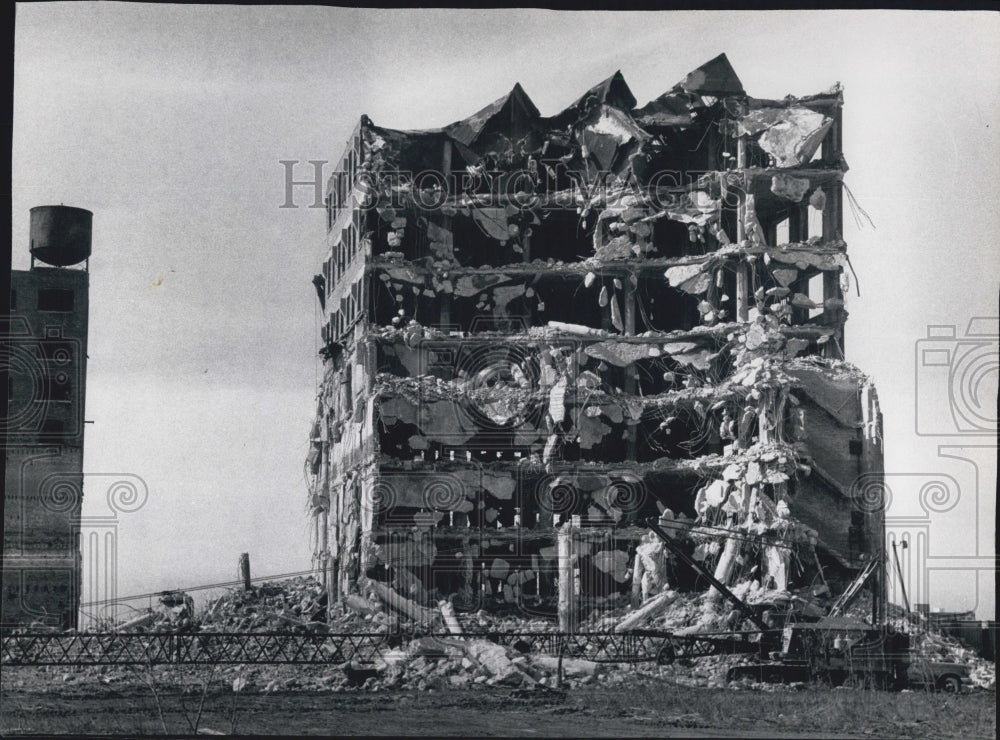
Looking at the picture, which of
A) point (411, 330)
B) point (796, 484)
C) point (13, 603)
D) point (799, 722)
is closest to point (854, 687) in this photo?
point (799, 722)

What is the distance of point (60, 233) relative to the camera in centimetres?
2644

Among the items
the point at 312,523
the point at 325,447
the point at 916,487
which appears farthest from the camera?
the point at 325,447

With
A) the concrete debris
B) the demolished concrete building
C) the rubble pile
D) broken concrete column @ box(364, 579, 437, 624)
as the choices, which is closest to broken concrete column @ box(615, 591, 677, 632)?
the demolished concrete building

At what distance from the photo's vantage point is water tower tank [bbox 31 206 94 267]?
85.7 ft

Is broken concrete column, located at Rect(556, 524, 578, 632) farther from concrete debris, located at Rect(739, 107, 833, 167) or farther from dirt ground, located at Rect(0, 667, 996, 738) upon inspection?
concrete debris, located at Rect(739, 107, 833, 167)

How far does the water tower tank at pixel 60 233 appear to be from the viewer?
26.1 m

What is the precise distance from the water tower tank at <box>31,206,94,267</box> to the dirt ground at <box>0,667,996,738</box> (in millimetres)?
7368

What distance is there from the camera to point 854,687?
2630 centimetres

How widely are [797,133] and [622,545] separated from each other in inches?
350

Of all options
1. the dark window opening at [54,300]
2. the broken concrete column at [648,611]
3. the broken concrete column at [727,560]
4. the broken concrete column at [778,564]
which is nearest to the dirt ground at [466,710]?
the broken concrete column at [648,611]

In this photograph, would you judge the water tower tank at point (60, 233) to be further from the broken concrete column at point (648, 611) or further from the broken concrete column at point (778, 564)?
the broken concrete column at point (778, 564)

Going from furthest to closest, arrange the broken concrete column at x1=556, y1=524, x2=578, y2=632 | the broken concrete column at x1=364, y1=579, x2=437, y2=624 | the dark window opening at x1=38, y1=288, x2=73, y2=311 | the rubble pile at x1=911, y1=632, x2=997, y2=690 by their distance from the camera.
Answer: the broken concrete column at x1=556, y1=524, x2=578, y2=632
the broken concrete column at x1=364, y1=579, x2=437, y2=624
the dark window opening at x1=38, y1=288, x2=73, y2=311
the rubble pile at x1=911, y1=632, x2=997, y2=690

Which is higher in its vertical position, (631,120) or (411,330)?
(631,120)

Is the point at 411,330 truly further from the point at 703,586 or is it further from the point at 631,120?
the point at 703,586
